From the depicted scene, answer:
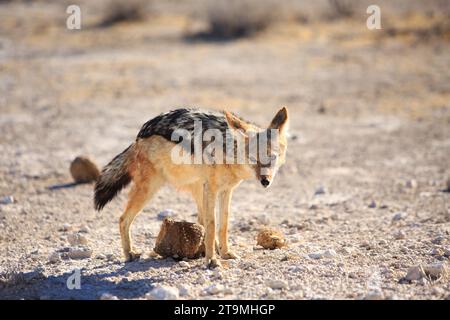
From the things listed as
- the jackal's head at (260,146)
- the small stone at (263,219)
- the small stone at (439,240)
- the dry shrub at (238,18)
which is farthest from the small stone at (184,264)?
Result: the dry shrub at (238,18)

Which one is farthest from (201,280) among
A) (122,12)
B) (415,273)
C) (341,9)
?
(122,12)

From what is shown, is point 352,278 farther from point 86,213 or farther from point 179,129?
point 86,213

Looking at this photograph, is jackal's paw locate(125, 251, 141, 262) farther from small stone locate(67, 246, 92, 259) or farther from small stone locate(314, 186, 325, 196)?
small stone locate(314, 186, 325, 196)

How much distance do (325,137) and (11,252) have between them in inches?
276

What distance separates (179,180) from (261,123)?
706 centimetres

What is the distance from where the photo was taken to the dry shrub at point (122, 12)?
988 inches

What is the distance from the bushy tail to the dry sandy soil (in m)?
0.58

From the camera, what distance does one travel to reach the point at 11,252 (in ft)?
24.5

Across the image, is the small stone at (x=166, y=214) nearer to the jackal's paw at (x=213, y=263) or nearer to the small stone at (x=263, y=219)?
the small stone at (x=263, y=219)

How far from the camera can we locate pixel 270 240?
7312 mm

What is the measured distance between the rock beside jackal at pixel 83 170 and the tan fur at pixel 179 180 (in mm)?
3214

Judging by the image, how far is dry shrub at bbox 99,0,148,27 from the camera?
25094 mm

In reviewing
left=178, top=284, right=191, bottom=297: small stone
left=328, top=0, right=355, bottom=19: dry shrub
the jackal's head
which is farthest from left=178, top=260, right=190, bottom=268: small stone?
left=328, top=0, right=355, bottom=19: dry shrub

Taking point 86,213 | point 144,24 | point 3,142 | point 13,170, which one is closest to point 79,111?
point 3,142
